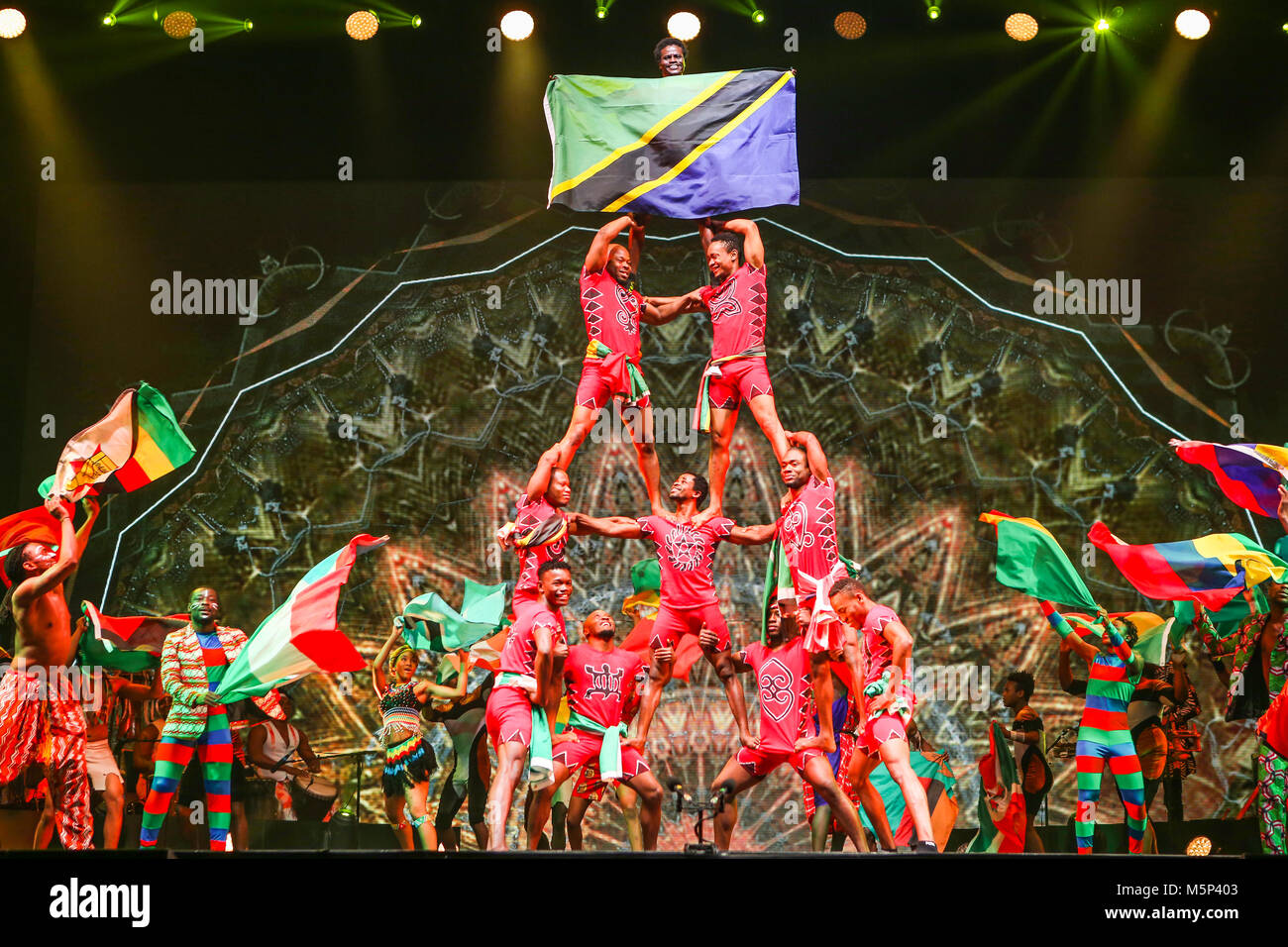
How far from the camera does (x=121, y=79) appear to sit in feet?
28.6

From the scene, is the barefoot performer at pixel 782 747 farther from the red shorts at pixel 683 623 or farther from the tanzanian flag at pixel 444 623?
the tanzanian flag at pixel 444 623

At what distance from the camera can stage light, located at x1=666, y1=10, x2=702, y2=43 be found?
838 centimetres

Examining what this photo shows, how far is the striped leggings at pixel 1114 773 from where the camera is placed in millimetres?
7738

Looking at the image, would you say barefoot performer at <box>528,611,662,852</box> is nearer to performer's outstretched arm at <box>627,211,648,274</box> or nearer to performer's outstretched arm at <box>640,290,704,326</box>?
performer's outstretched arm at <box>640,290,704,326</box>

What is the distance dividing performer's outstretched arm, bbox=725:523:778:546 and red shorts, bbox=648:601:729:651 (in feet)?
1.22

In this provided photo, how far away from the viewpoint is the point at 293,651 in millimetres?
7699

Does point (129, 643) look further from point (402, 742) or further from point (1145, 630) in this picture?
point (1145, 630)

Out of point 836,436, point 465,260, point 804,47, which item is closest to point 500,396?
point 465,260

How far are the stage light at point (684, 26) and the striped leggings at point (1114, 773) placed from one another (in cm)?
445

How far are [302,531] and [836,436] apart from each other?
3237 millimetres

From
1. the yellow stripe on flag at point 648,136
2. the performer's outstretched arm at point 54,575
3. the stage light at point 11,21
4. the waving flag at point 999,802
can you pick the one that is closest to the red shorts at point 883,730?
the waving flag at point 999,802

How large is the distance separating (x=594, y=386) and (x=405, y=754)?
86.4 inches

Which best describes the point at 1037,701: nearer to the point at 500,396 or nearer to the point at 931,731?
the point at 931,731

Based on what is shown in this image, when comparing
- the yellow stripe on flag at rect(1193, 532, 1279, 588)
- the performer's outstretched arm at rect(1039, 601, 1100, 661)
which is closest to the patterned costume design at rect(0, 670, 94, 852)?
the performer's outstretched arm at rect(1039, 601, 1100, 661)
